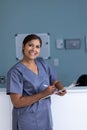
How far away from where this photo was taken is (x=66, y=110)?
5.70 feet

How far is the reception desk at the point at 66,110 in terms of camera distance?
1.72 meters

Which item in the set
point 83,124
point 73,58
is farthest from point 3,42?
point 83,124

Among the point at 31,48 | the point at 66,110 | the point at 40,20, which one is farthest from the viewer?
the point at 40,20

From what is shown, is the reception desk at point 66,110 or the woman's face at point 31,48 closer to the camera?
the woman's face at point 31,48

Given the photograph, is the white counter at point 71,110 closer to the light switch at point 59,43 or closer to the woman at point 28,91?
the woman at point 28,91

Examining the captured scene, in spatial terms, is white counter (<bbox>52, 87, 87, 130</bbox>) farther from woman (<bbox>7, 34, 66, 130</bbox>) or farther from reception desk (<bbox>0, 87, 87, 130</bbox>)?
woman (<bbox>7, 34, 66, 130</bbox>)

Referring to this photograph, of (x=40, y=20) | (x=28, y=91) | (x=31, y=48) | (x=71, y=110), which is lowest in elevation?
(x=71, y=110)

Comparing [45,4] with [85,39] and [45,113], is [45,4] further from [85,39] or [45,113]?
[45,113]

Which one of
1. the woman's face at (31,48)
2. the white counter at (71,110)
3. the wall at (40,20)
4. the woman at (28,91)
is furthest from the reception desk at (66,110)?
the wall at (40,20)

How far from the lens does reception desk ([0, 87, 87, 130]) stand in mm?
1723

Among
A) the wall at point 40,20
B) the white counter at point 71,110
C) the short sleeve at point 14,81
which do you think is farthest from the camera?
the wall at point 40,20

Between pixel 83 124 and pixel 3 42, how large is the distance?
265 centimetres

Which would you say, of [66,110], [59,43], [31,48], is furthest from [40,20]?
[31,48]

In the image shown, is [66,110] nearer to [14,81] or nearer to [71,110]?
[71,110]
